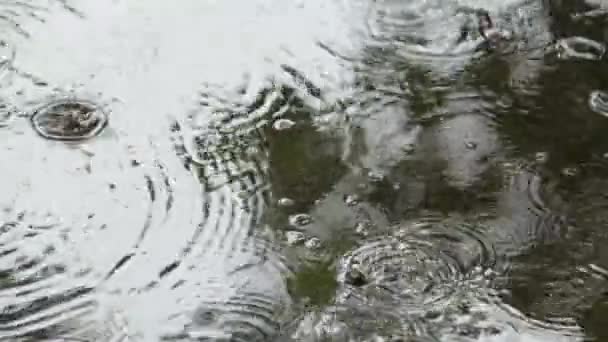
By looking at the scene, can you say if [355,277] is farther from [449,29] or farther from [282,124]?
[449,29]

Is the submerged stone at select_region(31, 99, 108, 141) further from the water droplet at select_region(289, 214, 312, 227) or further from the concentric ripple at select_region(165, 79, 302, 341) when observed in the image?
the water droplet at select_region(289, 214, 312, 227)

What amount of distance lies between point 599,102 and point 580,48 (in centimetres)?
26

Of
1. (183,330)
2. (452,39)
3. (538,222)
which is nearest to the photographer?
(183,330)

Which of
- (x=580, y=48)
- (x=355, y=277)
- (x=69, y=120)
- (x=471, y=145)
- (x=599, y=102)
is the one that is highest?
(x=580, y=48)

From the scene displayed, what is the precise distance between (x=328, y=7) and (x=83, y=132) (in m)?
0.88

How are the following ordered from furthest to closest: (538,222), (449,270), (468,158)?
1. (468,158)
2. (538,222)
3. (449,270)

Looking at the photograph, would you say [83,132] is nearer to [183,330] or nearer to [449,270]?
[183,330]

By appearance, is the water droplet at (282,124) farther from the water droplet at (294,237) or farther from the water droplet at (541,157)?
the water droplet at (541,157)

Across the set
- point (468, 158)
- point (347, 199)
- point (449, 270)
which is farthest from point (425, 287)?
point (468, 158)

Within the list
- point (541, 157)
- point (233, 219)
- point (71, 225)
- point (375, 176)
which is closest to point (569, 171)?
point (541, 157)

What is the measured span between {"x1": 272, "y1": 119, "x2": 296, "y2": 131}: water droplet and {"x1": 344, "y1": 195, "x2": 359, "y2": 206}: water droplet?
29 centimetres

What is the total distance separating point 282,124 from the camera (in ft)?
6.96

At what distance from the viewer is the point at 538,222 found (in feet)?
6.18

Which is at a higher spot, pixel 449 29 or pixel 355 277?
pixel 449 29
